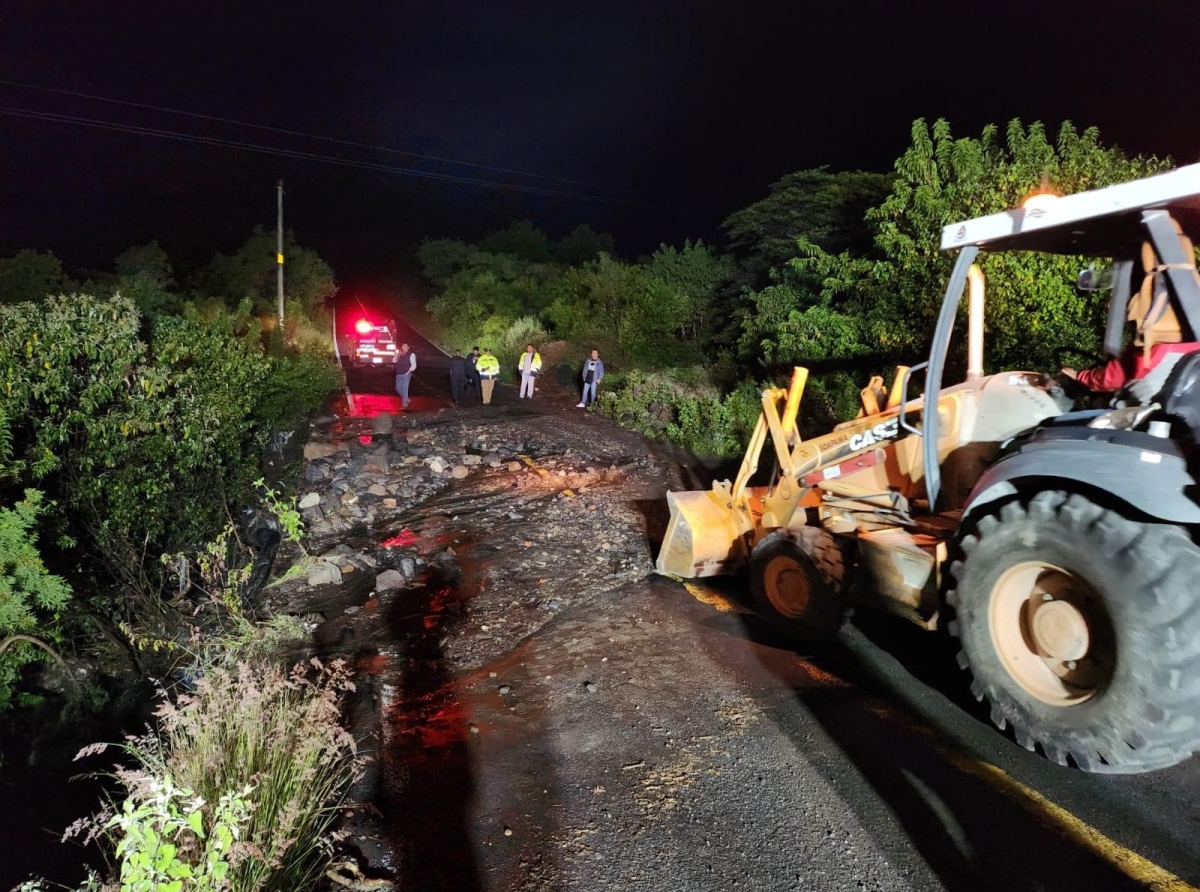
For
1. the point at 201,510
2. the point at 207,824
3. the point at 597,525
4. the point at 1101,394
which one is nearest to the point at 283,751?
the point at 207,824

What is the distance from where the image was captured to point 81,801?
189 inches

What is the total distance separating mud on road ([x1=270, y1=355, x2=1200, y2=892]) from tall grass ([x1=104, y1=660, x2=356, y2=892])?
9.9 inches

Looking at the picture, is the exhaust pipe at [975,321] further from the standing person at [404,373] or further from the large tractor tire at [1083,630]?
the standing person at [404,373]

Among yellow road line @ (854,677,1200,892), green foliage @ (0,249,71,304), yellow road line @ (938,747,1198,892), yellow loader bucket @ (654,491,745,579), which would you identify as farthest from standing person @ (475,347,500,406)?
yellow road line @ (938,747,1198,892)

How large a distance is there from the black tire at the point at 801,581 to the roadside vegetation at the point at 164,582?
3111 millimetres

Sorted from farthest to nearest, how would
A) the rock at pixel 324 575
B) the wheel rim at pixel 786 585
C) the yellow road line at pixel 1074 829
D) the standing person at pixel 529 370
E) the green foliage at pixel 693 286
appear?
1. the green foliage at pixel 693 286
2. the standing person at pixel 529 370
3. the rock at pixel 324 575
4. the wheel rim at pixel 786 585
5. the yellow road line at pixel 1074 829

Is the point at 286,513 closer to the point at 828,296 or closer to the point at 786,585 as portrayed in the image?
the point at 786,585

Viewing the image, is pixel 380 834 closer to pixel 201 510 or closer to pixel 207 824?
pixel 207 824

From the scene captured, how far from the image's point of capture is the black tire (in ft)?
16.3

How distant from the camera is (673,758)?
3707mm

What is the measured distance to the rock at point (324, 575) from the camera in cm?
783

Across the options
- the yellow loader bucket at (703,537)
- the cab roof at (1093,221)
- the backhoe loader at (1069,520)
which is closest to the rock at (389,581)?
the yellow loader bucket at (703,537)

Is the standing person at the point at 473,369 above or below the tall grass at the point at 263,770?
above

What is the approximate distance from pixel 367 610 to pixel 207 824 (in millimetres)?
4228
